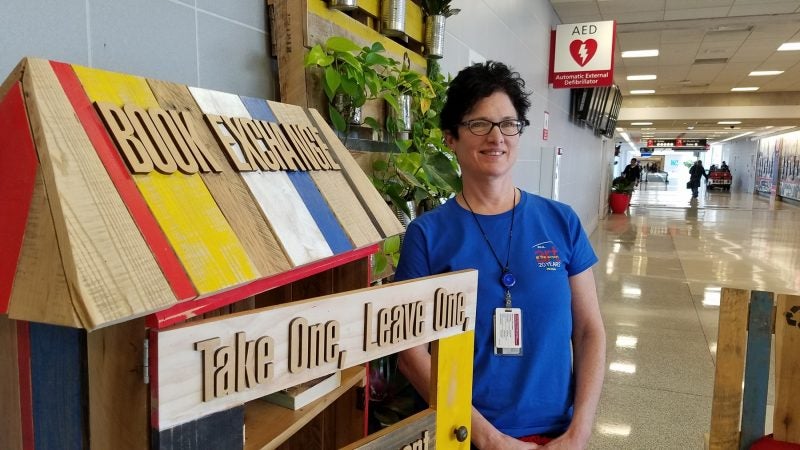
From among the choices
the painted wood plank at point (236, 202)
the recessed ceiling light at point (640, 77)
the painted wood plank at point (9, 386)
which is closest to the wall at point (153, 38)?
the painted wood plank at point (236, 202)

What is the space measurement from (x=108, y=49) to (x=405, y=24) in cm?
137

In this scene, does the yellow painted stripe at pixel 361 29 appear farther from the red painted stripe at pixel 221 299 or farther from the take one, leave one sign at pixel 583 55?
the take one, leave one sign at pixel 583 55

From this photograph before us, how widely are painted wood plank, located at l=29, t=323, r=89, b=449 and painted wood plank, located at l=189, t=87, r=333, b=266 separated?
11.4 inches

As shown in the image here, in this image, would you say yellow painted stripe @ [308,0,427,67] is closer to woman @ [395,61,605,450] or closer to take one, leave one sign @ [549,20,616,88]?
woman @ [395,61,605,450]

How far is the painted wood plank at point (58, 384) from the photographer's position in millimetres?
651

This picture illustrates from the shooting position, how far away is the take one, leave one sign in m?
5.33

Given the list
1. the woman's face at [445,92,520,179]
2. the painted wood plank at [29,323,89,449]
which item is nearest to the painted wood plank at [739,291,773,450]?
the woman's face at [445,92,520,179]

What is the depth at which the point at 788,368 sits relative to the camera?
153 centimetres

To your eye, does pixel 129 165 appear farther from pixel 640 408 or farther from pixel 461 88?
pixel 640 408

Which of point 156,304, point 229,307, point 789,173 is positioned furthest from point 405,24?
point 789,173

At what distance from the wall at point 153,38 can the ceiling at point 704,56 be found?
5396mm

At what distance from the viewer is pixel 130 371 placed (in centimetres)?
61

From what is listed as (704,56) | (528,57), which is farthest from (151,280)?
(704,56)

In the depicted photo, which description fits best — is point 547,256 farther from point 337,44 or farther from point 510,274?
point 337,44
